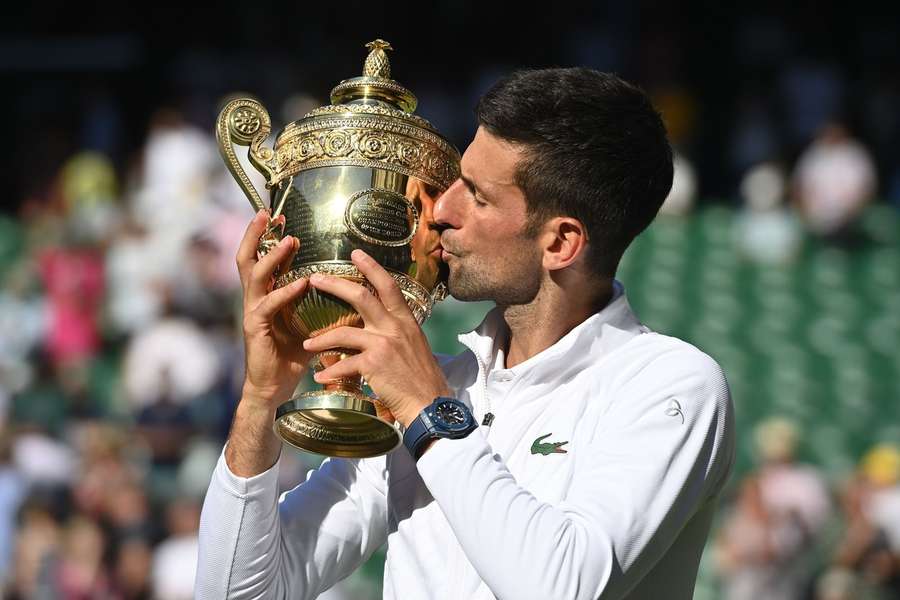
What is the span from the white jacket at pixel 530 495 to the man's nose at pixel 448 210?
0.24 metres

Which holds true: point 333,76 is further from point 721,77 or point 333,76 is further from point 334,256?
point 334,256

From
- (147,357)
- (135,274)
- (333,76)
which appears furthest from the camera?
(333,76)

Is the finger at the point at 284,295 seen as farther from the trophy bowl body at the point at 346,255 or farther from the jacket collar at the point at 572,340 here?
the jacket collar at the point at 572,340

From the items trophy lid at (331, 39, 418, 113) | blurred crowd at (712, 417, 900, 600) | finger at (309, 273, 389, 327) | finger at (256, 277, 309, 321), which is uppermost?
trophy lid at (331, 39, 418, 113)

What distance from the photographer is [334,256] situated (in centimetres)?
246

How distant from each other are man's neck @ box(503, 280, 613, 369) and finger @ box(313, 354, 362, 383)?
342mm

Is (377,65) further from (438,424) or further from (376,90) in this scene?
(438,424)


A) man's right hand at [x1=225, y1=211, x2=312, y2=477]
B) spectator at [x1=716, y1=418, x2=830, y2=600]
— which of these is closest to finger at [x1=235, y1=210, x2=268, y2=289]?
man's right hand at [x1=225, y1=211, x2=312, y2=477]

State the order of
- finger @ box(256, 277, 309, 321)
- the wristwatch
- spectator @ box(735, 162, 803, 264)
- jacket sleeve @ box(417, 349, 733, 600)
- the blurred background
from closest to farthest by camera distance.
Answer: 1. jacket sleeve @ box(417, 349, 733, 600)
2. the wristwatch
3. finger @ box(256, 277, 309, 321)
4. the blurred background
5. spectator @ box(735, 162, 803, 264)

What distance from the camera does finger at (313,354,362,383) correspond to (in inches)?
93.1

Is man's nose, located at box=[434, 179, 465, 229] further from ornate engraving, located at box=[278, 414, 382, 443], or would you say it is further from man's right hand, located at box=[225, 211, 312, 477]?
ornate engraving, located at box=[278, 414, 382, 443]

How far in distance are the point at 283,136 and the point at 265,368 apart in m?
0.40

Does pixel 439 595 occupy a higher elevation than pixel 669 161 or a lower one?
lower

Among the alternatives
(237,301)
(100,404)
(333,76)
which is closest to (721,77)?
(333,76)
